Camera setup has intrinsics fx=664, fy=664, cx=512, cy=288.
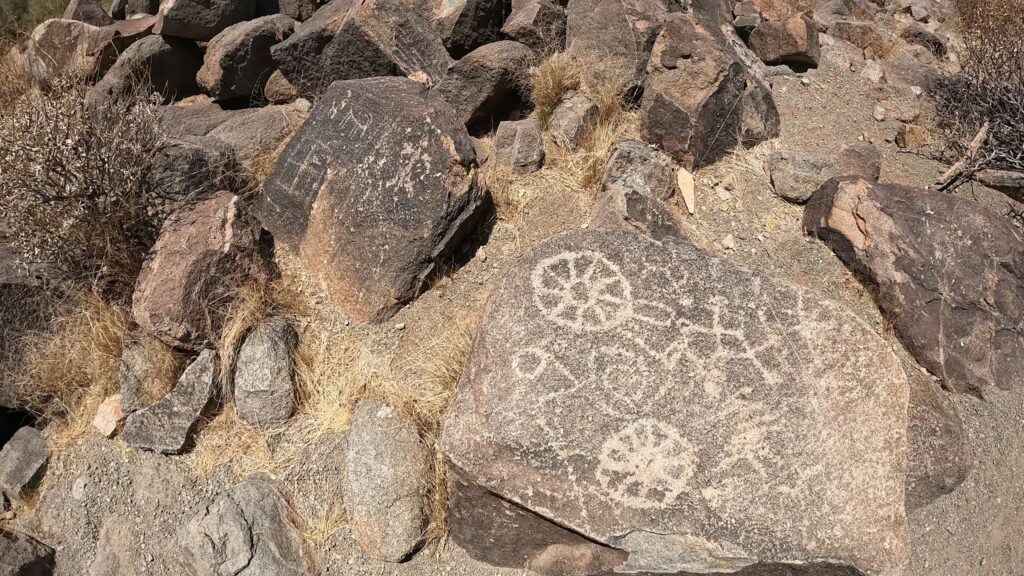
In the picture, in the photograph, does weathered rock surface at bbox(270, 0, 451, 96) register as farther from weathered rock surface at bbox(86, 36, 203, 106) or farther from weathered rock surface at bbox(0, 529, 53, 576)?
weathered rock surface at bbox(0, 529, 53, 576)

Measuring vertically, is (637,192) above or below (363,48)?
below

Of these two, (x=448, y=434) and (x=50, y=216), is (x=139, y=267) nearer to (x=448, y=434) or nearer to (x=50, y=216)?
(x=50, y=216)

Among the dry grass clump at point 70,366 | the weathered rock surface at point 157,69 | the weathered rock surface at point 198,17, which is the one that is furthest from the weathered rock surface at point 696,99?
the weathered rock surface at point 157,69

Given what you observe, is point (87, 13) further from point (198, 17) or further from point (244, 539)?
point (244, 539)

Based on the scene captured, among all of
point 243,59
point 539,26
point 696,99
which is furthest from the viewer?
point 243,59

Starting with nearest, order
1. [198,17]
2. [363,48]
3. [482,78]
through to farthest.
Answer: [482,78] → [363,48] → [198,17]

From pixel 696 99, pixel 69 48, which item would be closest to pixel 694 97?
pixel 696 99

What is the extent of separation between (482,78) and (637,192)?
1229 millimetres

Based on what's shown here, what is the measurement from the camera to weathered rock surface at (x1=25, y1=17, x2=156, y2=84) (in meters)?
4.72

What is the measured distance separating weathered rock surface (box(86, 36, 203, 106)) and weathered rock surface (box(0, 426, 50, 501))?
7.37ft

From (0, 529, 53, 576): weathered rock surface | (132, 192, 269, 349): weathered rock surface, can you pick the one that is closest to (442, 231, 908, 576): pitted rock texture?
(132, 192, 269, 349): weathered rock surface

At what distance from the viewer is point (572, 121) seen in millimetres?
3709

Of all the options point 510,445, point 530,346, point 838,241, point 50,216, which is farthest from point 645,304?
point 50,216

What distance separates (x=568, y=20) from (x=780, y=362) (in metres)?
2.85
